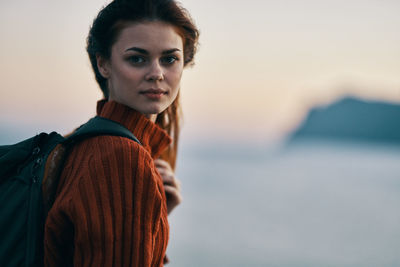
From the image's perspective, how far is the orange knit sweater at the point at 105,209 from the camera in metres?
1.18

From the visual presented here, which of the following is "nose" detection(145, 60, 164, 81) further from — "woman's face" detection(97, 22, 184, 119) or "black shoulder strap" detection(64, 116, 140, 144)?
"black shoulder strap" detection(64, 116, 140, 144)

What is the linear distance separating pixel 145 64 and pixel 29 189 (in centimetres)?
63

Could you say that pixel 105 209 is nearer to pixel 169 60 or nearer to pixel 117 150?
pixel 117 150

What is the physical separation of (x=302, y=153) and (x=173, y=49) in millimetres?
84799

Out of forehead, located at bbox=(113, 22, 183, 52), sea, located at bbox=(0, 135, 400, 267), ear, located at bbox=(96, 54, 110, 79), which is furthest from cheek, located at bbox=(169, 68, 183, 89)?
sea, located at bbox=(0, 135, 400, 267)

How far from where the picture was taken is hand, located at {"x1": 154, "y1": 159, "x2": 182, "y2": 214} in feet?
6.57

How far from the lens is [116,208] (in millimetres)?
1204

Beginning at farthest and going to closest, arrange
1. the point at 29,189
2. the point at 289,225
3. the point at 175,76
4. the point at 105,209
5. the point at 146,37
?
the point at 289,225, the point at 175,76, the point at 146,37, the point at 29,189, the point at 105,209

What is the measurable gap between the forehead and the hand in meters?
0.74

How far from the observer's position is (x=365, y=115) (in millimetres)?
73750

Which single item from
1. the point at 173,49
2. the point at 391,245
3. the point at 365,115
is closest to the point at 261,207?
the point at 391,245

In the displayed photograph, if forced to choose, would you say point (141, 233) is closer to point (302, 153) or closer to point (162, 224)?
point (162, 224)

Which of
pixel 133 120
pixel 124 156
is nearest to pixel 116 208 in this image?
pixel 124 156

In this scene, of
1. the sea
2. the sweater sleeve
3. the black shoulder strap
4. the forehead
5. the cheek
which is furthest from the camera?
the sea
